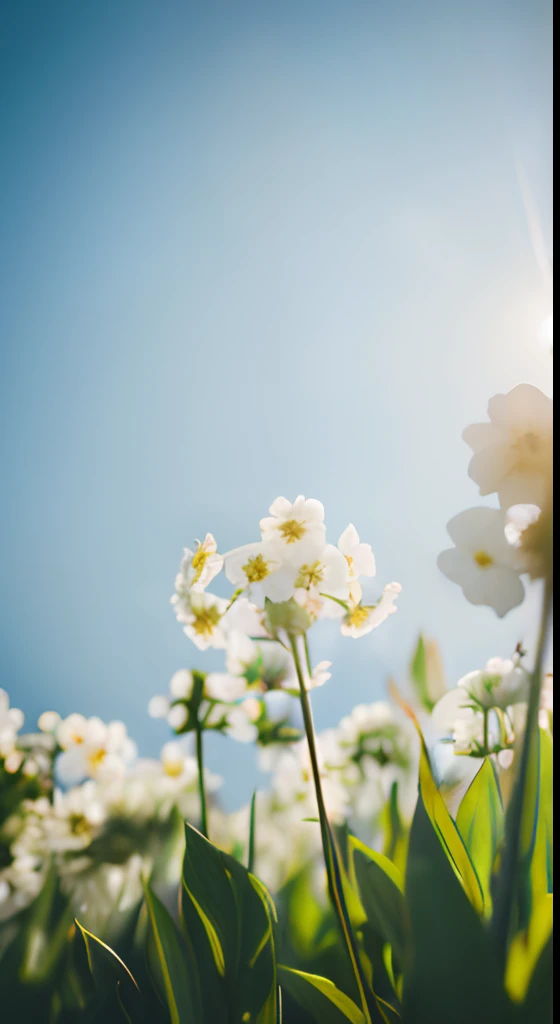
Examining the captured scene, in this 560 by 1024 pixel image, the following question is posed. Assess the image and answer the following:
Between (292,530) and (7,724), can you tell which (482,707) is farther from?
(7,724)

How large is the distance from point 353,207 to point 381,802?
538 mm

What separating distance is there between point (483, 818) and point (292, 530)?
0.24 metres

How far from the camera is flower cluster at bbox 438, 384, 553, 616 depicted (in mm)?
360

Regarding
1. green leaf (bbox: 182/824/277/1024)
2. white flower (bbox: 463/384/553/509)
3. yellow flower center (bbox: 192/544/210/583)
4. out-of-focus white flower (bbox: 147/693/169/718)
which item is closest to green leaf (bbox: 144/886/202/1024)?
green leaf (bbox: 182/824/277/1024)

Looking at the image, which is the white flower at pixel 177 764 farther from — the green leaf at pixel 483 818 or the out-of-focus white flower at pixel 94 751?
the green leaf at pixel 483 818

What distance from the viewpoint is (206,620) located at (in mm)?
401

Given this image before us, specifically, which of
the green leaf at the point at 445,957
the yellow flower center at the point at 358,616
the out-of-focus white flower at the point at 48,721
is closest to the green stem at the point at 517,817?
the green leaf at the point at 445,957

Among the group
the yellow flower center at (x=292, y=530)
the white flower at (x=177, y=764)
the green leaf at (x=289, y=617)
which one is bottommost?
the white flower at (x=177, y=764)

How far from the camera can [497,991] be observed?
31 centimetres

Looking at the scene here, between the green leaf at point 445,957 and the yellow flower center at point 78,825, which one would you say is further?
the yellow flower center at point 78,825

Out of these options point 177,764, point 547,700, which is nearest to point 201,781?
point 177,764

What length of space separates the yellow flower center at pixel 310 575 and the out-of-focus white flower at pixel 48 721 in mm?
236

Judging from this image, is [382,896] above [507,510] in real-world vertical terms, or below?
below

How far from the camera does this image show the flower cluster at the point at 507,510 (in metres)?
0.36
